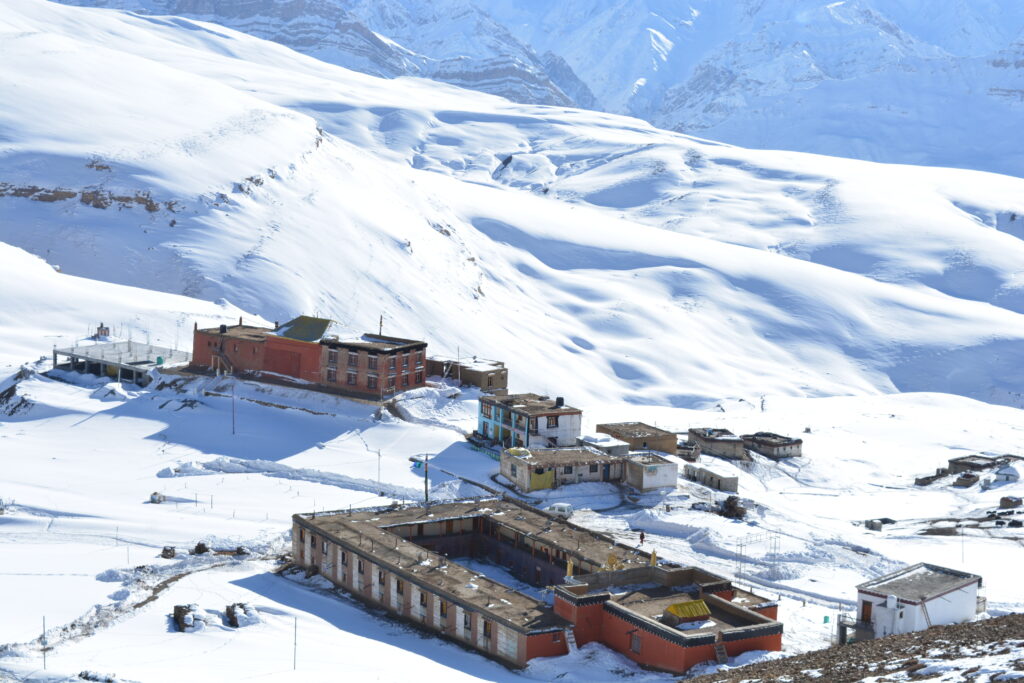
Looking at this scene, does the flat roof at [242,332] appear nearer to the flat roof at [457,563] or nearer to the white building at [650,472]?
the white building at [650,472]

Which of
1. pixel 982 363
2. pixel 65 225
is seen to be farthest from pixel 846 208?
pixel 65 225

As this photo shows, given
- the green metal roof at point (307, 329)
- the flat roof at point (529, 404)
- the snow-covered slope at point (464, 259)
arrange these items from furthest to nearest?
the snow-covered slope at point (464, 259)
the green metal roof at point (307, 329)
the flat roof at point (529, 404)

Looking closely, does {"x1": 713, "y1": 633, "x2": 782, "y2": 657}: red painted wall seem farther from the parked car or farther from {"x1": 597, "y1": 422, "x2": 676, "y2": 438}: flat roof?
{"x1": 597, "y1": 422, "x2": 676, "y2": 438}: flat roof

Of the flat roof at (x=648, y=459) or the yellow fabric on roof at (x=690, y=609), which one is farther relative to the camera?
the flat roof at (x=648, y=459)

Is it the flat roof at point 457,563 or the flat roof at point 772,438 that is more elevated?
the flat roof at point 772,438

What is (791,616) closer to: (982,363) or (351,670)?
(351,670)

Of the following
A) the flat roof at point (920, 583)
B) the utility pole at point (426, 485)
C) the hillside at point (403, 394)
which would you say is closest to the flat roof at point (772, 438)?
the hillside at point (403, 394)

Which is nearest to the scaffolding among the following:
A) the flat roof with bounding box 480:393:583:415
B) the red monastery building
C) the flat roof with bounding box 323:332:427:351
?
the red monastery building
